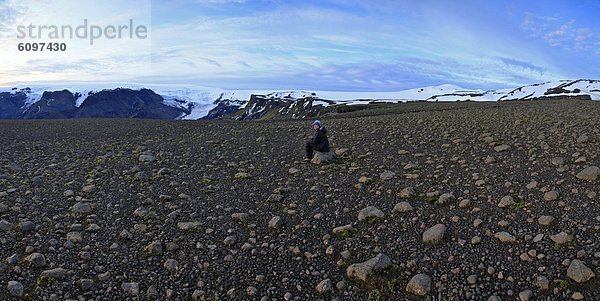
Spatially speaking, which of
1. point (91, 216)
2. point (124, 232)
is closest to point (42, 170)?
point (91, 216)

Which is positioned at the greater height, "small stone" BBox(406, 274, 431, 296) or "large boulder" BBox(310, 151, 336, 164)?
"large boulder" BBox(310, 151, 336, 164)

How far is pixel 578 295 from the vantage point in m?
5.54

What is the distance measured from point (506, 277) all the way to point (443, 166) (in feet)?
18.3

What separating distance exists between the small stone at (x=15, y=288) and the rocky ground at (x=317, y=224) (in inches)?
0.7

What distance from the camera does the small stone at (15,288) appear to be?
5895mm

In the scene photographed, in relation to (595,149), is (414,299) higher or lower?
lower

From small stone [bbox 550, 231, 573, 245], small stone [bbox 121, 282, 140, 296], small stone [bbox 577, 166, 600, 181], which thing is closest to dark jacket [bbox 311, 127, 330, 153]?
small stone [bbox 577, 166, 600, 181]

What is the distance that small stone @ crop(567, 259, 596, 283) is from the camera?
5781mm

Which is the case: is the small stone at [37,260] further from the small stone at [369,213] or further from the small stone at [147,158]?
the small stone at [147,158]

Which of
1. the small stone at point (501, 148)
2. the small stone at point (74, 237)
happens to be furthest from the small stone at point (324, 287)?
the small stone at point (501, 148)

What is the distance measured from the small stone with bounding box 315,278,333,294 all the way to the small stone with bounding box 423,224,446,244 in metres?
2.04

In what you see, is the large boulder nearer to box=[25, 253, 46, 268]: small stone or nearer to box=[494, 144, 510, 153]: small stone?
box=[494, 144, 510, 153]: small stone

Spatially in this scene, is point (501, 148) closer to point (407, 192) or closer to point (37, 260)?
point (407, 192)

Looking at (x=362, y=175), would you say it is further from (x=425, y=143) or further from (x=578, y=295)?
(x=578, y=295)
